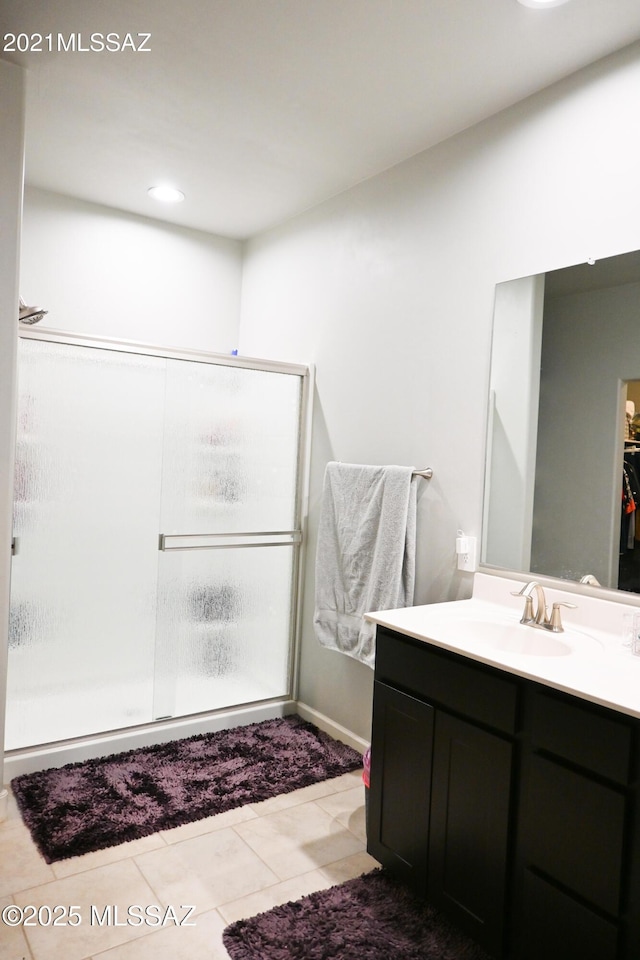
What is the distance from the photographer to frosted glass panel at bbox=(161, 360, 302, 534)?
9.32 feet

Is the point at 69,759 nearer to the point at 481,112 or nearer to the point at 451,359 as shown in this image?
the point at 451,359

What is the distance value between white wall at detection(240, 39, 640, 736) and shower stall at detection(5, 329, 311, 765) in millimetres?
203

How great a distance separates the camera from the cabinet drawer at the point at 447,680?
1578 mm

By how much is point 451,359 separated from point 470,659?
120 cm

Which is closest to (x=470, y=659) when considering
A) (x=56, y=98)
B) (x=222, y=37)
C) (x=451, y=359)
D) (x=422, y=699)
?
(x=422, y=699)

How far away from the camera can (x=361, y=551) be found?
2697mm

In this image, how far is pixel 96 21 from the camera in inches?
76.5

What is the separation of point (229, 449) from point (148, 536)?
0.53 m

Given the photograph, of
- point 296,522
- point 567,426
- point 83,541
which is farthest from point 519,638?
point 83,541

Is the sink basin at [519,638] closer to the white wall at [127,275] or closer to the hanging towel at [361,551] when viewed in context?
the hanging towel at [361,551]

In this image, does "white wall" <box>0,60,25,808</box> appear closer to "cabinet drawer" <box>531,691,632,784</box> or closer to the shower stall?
the shower stall

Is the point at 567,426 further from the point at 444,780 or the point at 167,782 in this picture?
the point at 167,782

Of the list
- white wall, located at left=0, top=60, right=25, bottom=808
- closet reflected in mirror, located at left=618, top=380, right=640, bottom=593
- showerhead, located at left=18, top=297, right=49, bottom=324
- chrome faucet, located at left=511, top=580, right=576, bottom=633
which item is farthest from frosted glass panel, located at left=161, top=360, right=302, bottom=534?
closet reflected in mirror, located at left=618, top=380, right=640, bottom=593

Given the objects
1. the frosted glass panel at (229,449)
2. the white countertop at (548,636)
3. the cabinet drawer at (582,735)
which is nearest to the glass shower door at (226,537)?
Answer: the frosted glass panel at (229,449)
